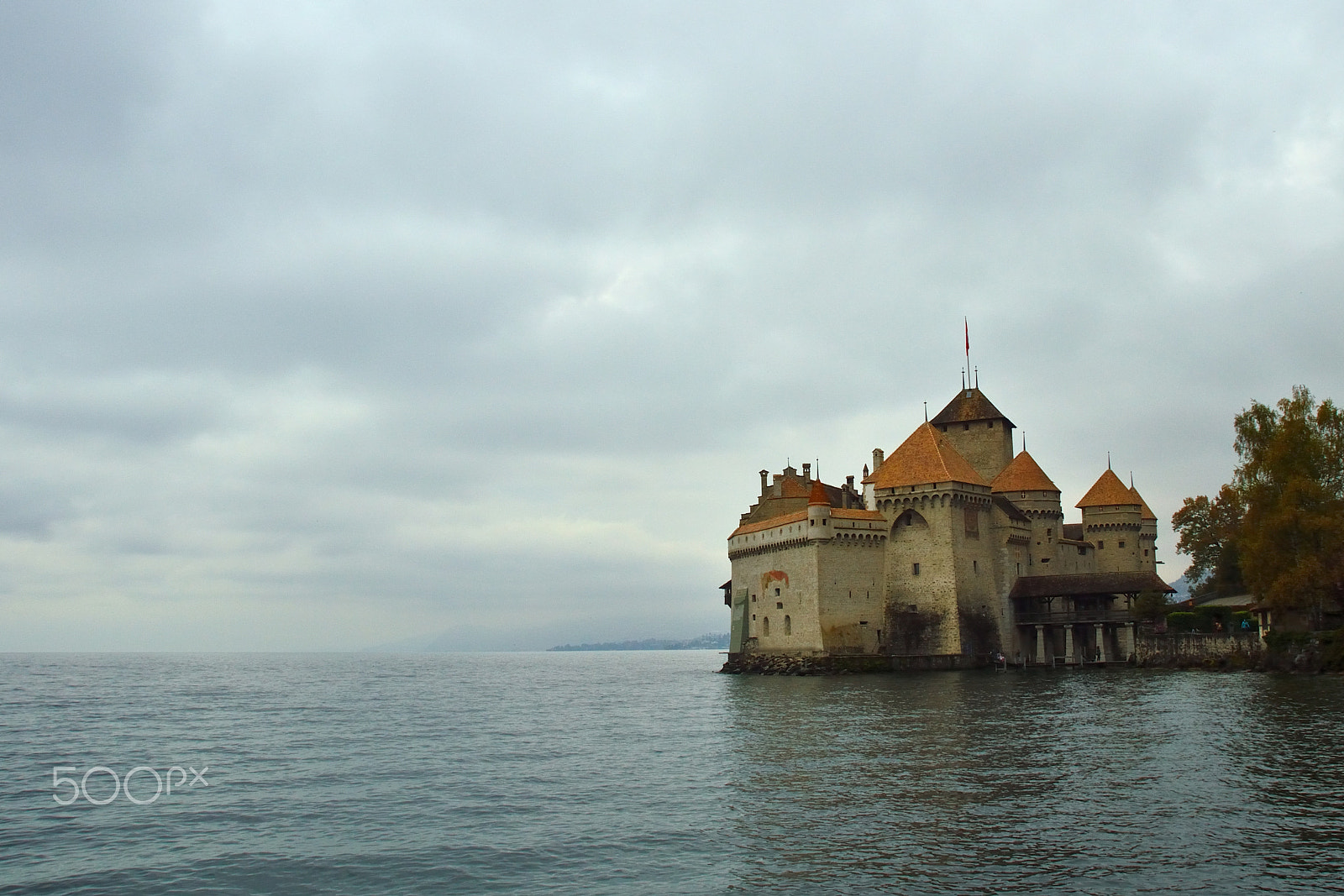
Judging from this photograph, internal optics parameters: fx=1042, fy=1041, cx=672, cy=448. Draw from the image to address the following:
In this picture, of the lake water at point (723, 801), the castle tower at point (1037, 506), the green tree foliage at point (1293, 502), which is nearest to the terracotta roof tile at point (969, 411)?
the castle tower at point (1037, 506)

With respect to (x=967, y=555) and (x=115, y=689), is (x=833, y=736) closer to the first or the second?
(x=967, y=555)

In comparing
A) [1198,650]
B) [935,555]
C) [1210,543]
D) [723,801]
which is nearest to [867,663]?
[935,555]

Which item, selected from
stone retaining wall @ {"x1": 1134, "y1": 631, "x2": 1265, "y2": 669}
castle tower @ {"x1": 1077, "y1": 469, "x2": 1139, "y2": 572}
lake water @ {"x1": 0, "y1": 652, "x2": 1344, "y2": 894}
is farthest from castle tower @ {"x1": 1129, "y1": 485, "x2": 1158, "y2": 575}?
lake water @ {"x1": 0, "y1": 652, "x2": 1344, "y2": 894}

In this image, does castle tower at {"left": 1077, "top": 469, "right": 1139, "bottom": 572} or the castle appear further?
castle tower at {"left": 1077, "top": 469, "right": 1139, "bottom": 572}

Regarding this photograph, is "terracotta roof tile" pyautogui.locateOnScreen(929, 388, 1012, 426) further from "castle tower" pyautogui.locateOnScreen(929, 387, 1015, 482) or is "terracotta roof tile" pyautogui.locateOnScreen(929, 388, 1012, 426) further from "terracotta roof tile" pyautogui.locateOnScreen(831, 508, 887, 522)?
"terracotta roof tile" pyautogui.locateOnScreen(831, 508, 887, 522)

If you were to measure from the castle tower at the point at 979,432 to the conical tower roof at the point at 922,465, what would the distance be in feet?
29.9

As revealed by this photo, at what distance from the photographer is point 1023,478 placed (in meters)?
65.8

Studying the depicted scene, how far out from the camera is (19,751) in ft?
94.7

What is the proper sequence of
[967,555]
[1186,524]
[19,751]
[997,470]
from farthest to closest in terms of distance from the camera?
1. [1186,524]
2. [997,470]
3. [967,555]
4. [19,751]

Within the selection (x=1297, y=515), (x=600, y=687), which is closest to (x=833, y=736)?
(x=1297, y=515)

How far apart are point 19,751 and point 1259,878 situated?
30137mm

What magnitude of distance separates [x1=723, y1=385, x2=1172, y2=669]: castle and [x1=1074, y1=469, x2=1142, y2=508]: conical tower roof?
15.2 ft

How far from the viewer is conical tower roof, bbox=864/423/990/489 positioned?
5791 cm

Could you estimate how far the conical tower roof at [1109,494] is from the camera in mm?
67438
